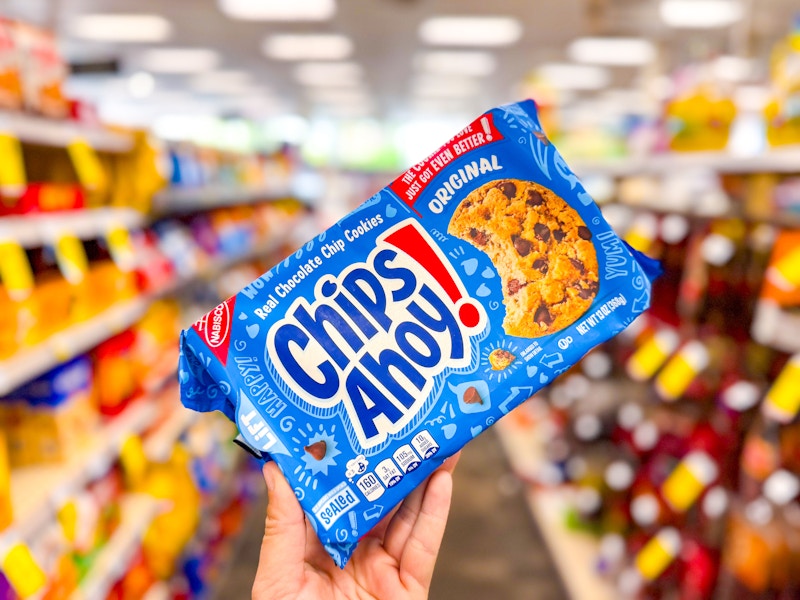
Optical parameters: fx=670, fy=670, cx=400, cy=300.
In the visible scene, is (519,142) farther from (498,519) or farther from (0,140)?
(498,519)

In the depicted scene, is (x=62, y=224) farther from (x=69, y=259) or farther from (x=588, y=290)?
(x=588, y=290)

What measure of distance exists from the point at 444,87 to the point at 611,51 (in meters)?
4.18

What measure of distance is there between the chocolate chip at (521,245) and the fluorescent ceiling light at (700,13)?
6329mm

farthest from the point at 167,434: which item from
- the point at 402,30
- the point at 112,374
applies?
the point at 402,30

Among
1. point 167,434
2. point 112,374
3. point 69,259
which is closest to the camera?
point 69,259

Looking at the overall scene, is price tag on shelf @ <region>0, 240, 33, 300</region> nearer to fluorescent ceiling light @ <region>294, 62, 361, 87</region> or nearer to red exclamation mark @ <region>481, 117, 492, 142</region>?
red exclamation mark @ <region>481, 117, 492, 142</region>

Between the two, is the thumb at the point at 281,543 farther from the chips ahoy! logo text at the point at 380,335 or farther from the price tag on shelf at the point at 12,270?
the price tag on shelf at the point at 12,270

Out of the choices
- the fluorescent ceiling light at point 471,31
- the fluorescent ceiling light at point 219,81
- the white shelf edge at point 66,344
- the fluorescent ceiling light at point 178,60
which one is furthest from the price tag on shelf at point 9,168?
the fluorescent ceiling light at point 219,81

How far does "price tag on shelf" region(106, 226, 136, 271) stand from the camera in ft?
6.96

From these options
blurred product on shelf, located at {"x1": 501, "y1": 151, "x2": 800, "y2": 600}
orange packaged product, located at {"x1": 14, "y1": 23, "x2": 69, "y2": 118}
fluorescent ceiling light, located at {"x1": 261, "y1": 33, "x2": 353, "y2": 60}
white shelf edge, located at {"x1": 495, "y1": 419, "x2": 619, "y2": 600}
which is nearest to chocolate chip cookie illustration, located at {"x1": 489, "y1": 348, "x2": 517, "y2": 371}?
blurred product on shelf, located at {"x1": 501, "y1": 151, "x2": 800, "y2": 600}

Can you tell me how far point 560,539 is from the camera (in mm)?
3219

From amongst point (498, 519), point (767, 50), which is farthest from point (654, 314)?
point (767, 50)

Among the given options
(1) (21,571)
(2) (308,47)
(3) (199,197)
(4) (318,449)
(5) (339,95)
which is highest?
(4) (318,449)

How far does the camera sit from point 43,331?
1.67m
